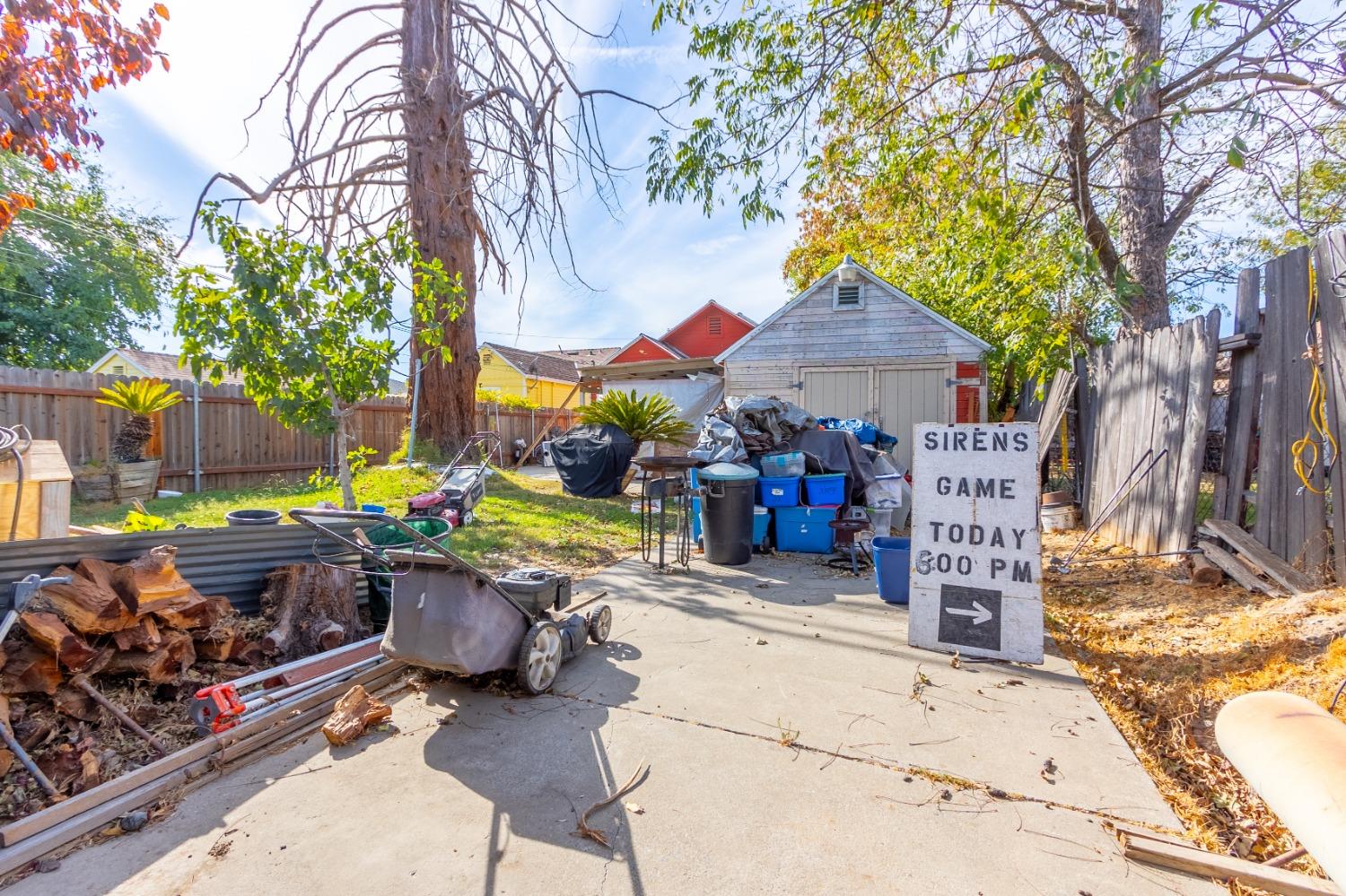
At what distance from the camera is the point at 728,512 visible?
5.43 metres

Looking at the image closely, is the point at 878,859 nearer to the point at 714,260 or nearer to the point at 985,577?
the point at 985,577

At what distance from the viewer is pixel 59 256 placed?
15.2m

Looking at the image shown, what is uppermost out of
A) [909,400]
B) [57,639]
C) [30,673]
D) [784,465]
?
[909,400]

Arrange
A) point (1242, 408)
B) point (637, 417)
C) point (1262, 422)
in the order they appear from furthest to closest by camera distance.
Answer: point (637, 417)
point (1242, 408)
point (1262, 422)

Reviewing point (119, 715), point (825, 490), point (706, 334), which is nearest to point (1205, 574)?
point (825, 490)

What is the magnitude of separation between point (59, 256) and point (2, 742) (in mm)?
19820

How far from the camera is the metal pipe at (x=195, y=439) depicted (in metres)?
9.66

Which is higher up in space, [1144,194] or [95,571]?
[1144,194]

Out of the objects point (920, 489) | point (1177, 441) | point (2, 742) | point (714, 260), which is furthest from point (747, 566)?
point (714, 260)

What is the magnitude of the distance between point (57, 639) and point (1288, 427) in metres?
6.65

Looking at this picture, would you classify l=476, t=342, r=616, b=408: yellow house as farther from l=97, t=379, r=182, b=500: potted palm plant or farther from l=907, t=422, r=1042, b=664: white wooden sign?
l=907, t=422, r=1042, b=664: white wooden sign

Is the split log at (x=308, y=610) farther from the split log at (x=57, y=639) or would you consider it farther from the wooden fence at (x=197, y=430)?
the wooden fence at (x=197, y=430)

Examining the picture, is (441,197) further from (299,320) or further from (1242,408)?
(1242,408)

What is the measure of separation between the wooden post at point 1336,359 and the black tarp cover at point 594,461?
25.7 ft
